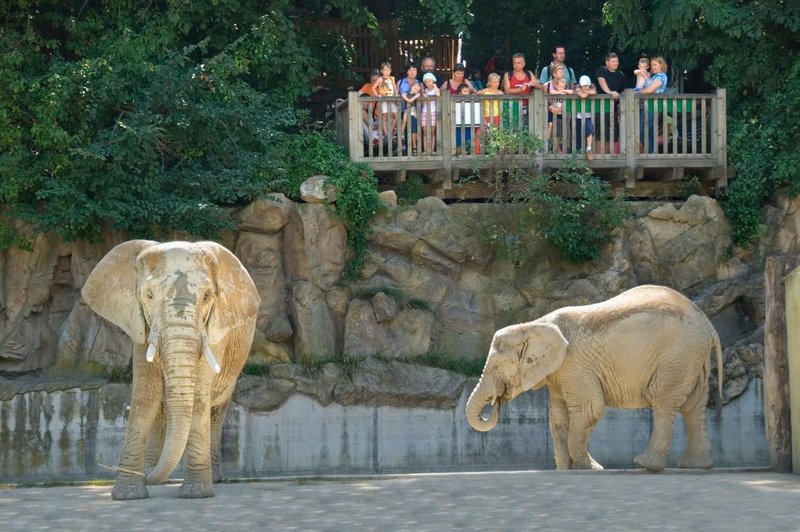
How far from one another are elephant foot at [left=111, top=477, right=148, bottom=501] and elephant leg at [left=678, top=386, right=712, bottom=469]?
6.75 metres

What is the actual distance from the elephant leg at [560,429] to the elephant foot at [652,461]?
3.40 ft

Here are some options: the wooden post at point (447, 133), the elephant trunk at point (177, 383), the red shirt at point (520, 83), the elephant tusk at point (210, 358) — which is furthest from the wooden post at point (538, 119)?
the elephant trunk at point (177, 383)

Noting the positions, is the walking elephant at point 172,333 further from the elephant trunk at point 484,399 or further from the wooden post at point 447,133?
the wooden post at point 447,133

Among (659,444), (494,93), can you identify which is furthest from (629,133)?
(659,444)

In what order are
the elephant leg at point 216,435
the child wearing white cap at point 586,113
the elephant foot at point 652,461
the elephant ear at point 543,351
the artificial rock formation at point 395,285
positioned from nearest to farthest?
1. the elephant leg at point 216,435
2. the elephant foot at point 652,461
3. the elephant ear at point 543,351
4. the artificial rock formation at point 395,285
5. the child wearing white cap at point 586,113

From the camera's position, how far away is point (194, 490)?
14539 mm

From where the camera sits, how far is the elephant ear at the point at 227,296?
15.1 m

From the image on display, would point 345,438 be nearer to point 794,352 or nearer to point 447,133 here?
point 447,133

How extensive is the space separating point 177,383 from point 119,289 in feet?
4.84

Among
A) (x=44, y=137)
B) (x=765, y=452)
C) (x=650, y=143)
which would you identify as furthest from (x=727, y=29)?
(x=44, y=137)

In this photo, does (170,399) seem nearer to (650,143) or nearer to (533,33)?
(650,143)

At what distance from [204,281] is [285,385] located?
360 inches

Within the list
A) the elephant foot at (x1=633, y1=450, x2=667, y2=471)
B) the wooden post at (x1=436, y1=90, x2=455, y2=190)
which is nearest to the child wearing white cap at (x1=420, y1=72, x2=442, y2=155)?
the wooden post at (x1=436, y1=90, x2=455, y2=190)

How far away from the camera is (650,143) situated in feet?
85.3
